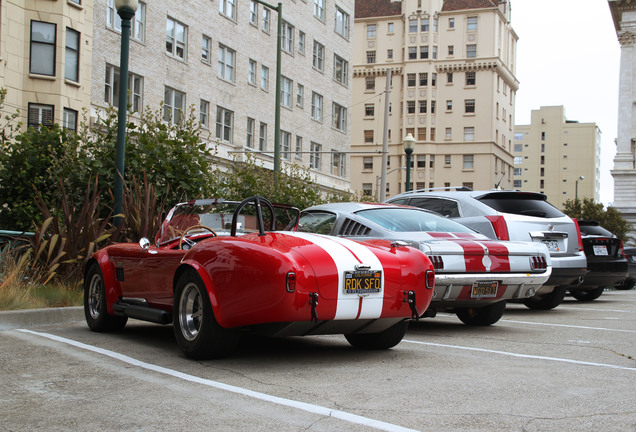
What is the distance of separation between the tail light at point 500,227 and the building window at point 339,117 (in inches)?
1825

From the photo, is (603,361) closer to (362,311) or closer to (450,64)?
(362,311)

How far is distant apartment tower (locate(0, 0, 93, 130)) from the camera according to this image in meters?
29.6

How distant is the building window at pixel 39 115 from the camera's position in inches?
1190

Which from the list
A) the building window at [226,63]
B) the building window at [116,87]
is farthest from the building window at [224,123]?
the building window at [116,87]

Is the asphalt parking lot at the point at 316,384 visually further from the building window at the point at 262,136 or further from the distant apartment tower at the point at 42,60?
the building window at the point at 262,136

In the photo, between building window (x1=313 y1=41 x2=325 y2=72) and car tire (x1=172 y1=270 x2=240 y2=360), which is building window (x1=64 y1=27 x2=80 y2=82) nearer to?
building window (x1=313 y1=41 x2=325 y2=72)

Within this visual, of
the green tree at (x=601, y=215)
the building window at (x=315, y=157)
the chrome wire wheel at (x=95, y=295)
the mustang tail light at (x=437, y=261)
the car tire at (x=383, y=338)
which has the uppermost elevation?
the building window at (x=315, y=157)

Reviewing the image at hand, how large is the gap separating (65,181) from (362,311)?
32.1ft

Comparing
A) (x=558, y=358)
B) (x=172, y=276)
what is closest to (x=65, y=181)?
(x=172, y=276)

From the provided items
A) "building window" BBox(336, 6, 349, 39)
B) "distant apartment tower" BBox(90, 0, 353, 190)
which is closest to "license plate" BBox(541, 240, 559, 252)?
"distant apartment tower" BBox(90, 0, 353, 190)

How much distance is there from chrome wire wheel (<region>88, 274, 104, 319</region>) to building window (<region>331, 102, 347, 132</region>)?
4891 cm

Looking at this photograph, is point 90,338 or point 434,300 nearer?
point 90,338

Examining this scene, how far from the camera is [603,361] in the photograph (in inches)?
277

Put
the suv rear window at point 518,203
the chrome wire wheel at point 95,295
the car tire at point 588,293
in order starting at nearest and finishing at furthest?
the chrome wire wheel at point 95,295 → the suv rear window at point 518,203 → the car tire at point 588,293
